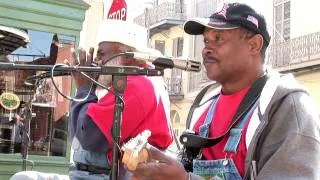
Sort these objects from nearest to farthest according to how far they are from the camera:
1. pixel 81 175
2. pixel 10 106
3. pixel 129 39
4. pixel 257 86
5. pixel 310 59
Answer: pixel 257 86 < pixel 81 175 < pixel 129 39 < pixel 10 106 < pixel 310 59

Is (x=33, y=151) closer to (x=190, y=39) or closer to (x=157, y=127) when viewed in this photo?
(x=157, y=127)

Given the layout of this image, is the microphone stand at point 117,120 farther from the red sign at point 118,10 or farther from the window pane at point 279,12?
the window pane at point 279,12

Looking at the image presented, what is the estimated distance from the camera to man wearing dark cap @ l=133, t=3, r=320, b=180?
2.39m

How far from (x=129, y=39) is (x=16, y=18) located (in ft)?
11.8

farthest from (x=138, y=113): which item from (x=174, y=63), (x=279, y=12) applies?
(x=279, y=12)

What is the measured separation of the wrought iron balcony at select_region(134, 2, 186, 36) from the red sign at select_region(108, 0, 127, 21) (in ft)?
71.6

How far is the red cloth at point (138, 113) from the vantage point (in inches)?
138

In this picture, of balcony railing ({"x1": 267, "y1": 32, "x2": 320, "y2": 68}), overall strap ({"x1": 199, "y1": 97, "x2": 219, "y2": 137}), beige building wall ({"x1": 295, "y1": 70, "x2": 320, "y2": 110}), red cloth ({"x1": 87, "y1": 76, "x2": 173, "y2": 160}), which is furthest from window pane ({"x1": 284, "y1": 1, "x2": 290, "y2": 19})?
overall strap ({"x1": 199, "y1": 97, "x2": 219, "y2": 137})

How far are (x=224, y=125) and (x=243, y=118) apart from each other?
0.16m

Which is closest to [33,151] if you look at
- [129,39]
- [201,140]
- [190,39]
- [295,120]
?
[129,39]

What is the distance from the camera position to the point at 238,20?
2887 mm

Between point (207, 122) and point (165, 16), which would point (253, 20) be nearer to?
point (207, 122)

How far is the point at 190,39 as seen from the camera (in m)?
25.5

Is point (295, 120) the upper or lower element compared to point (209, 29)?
lower
